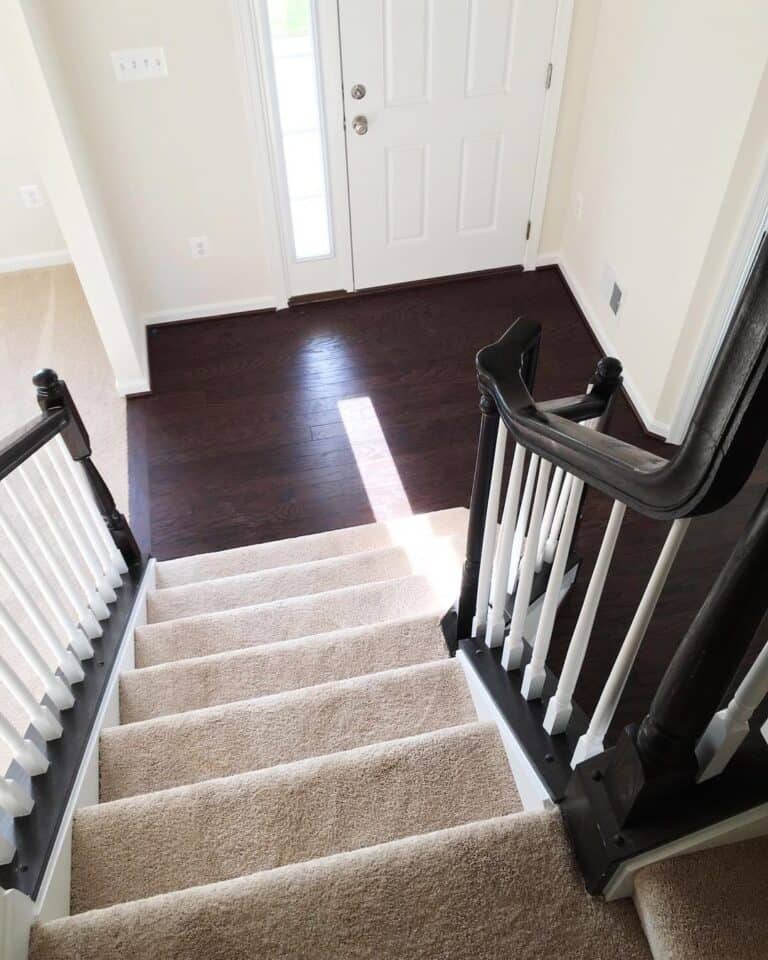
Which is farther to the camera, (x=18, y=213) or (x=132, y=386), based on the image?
(x=18, y=213)

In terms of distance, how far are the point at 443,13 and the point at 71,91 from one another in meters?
1.63

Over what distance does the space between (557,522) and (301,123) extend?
101 inches

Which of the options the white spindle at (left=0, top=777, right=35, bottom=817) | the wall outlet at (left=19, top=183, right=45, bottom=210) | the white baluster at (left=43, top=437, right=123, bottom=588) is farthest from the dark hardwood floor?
the white spindle at (left=0, top=777, right=35, bottom=817)

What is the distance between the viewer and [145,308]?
402 cm

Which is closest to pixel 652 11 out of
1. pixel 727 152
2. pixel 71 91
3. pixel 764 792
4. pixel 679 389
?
pixel 727 152

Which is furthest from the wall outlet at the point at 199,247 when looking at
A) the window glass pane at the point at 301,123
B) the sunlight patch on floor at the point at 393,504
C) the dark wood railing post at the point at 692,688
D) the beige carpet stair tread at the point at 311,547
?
the dark wood railing post at the point at 692,688

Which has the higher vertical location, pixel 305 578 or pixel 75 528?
→ pixel 75 528

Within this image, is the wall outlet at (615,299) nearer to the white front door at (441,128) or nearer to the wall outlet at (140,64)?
the white front door at (441,128)

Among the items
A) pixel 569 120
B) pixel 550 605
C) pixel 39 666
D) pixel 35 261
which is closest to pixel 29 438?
pixel 39 666

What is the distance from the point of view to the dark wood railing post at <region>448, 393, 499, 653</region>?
1.47 metres

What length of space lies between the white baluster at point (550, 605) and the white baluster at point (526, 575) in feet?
0.13

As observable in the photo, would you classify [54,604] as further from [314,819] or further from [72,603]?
[314,819]

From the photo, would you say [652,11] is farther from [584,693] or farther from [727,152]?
[584,693]

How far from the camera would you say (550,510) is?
191 cm
